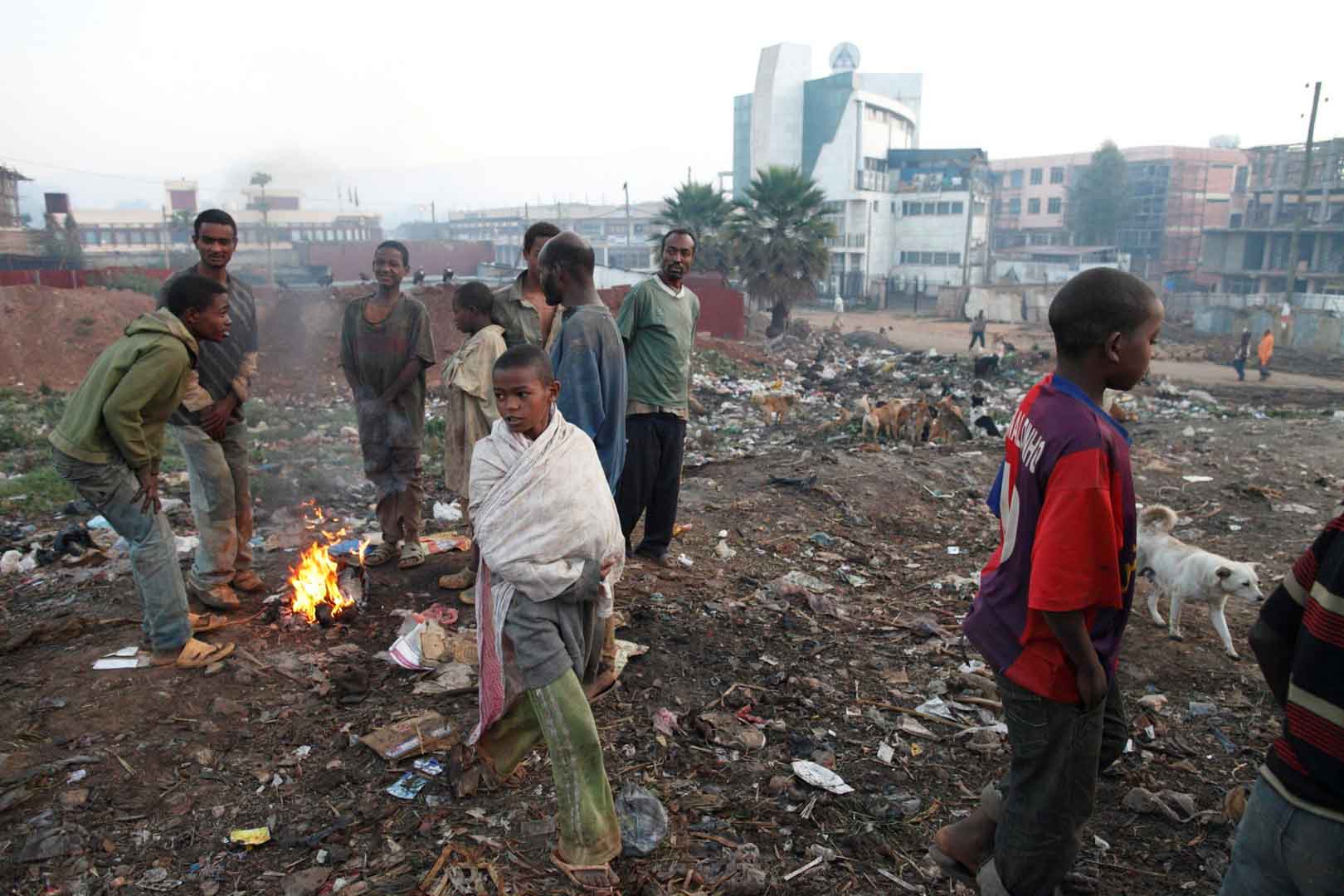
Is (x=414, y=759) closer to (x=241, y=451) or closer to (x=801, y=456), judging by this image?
(x=241, y=451)

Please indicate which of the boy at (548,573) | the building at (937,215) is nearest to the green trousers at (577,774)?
the boy at (548,573)

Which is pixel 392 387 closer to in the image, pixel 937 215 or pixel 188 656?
pixel 188 656

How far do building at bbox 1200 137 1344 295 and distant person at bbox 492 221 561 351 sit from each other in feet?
121

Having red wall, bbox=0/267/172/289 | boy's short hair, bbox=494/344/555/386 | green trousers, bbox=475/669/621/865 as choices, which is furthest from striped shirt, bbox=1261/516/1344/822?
red wall, bbox=0/267/172/289

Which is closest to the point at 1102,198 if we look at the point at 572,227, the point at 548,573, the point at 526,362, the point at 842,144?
the point at 842,144

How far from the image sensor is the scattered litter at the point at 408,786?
2913mm

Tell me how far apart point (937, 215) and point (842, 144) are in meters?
6.23

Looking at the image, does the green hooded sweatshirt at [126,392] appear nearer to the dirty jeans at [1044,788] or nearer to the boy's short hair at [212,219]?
the boy's short hair at [212,219]

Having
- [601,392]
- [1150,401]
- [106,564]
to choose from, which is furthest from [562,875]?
[1150,401]

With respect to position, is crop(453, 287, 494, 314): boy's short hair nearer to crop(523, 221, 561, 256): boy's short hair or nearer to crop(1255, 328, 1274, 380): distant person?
crop(523, 221, 561, 256): boy's short hair

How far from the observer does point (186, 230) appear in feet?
152

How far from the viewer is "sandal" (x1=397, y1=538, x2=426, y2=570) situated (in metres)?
4.77

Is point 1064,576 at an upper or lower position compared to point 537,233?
lower

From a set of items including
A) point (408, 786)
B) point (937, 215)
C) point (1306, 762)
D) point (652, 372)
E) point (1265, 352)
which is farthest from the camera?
point (937, 215)
